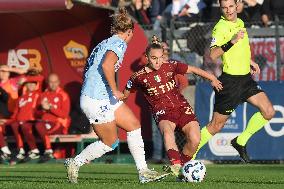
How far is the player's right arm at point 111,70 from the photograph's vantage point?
1152 cm

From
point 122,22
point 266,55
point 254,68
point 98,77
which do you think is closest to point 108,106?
point 98,77

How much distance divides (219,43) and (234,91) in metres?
0.84

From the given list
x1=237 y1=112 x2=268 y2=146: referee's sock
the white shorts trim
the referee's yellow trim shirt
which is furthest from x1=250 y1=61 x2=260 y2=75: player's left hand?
the white shorts trim

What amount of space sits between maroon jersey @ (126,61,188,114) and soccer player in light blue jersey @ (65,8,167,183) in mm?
785

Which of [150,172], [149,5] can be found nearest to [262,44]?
[149,5]

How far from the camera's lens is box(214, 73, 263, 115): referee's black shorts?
13971 mm

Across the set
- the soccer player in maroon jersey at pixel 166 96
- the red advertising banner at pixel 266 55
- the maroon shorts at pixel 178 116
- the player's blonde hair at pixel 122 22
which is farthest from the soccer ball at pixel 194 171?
the red advertising banner at pixel 266 55

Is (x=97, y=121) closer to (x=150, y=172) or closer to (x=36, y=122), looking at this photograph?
(x=150, y=172)

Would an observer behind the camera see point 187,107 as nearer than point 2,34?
Yes

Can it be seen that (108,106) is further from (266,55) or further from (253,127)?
(266,55)

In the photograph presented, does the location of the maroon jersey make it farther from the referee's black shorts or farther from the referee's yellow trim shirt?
the referee's yellow trim shirt

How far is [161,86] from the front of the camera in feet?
42.2

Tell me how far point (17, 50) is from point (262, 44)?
5.69m

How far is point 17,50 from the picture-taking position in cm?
2184
